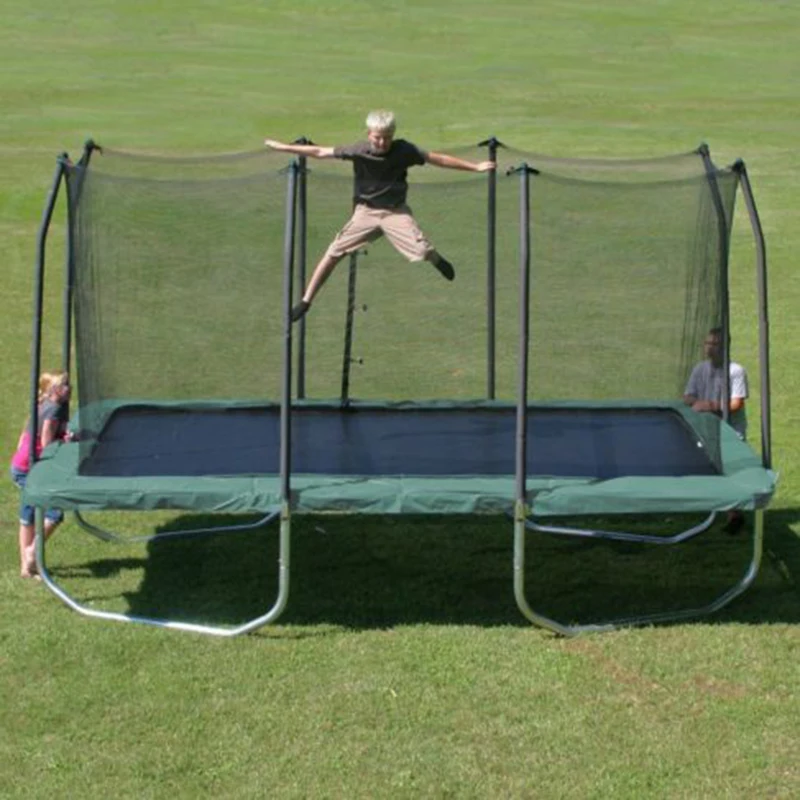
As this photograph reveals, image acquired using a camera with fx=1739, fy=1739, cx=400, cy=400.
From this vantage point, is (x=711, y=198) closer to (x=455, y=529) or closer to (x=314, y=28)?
(x=455, y=529)

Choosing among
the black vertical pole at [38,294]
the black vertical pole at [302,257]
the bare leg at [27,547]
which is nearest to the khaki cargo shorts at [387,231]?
the black vertical pole at [302,257]

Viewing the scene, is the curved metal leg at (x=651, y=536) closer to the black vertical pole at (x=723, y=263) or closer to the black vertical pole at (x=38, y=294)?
the black vertical pole at (x=723, y=263)

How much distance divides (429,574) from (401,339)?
171 cm

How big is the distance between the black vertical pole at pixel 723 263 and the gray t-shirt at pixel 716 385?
5 cm

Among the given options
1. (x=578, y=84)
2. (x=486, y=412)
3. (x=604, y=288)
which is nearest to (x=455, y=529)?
(x=486, y=412)

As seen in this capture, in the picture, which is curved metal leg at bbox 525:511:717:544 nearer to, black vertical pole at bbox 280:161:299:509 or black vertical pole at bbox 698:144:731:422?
black vertical pole at bbox 698:144:731:422

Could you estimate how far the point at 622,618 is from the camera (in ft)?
32.0

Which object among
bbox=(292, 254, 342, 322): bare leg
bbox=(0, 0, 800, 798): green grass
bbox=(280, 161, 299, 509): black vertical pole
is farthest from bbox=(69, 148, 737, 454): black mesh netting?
bbox=(280, 161, 299, 509): black vertical pole

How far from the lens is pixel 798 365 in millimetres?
16281

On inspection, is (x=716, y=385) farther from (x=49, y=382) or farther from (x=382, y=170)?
(x=49, y=382)

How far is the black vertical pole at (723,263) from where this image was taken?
10414mm

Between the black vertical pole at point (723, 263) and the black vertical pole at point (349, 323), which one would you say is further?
the black vertical pole at point (349, 323)

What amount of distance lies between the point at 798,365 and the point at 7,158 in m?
14.4

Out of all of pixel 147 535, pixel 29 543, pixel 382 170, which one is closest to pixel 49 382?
pixel 29 543
